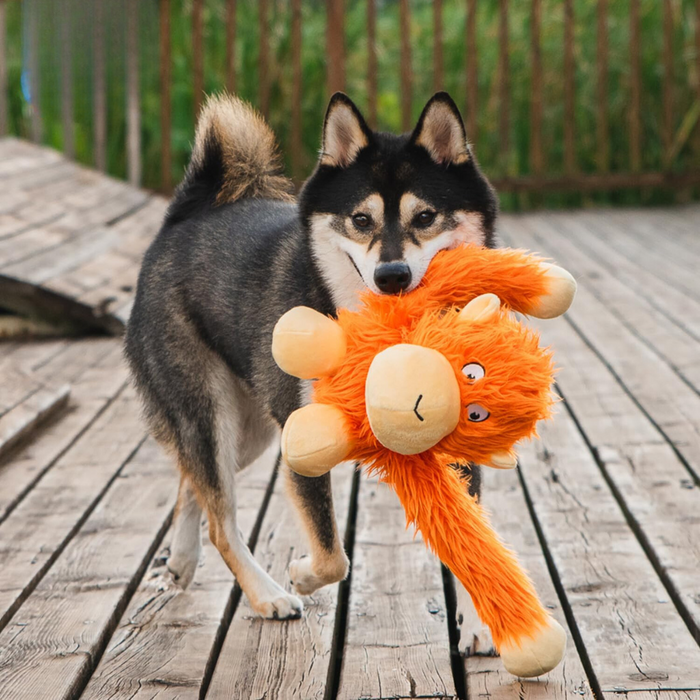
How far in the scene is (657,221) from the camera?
7266 millimetres

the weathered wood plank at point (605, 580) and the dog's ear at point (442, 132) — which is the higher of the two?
the dog's ear at point (442, 132)

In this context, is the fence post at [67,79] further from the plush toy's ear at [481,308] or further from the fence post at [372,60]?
the plush toy's ear at [481,308]

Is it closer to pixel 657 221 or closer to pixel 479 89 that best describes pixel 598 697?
pixel 657 221

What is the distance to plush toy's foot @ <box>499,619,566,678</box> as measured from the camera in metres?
1.68

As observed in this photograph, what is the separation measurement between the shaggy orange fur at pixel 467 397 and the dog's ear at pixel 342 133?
429mm

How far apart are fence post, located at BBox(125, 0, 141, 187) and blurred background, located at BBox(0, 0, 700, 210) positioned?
0.03ft

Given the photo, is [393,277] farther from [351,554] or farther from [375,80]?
[375,80]

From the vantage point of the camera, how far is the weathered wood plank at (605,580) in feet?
5.94

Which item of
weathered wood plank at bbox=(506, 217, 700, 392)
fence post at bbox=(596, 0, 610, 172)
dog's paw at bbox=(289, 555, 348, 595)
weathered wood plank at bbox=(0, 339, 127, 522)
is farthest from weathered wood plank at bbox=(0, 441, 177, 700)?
fence post at bbox=(596, 0, 610, 172)

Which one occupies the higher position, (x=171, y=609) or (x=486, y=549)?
(x=486, y=549)

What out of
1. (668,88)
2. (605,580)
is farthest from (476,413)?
(668,88)

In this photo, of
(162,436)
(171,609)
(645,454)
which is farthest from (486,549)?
(645,454)

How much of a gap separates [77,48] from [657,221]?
4.40 meters

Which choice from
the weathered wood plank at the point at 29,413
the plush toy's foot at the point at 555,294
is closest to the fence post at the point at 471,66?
the weathered wood plank at the point at 29,413
